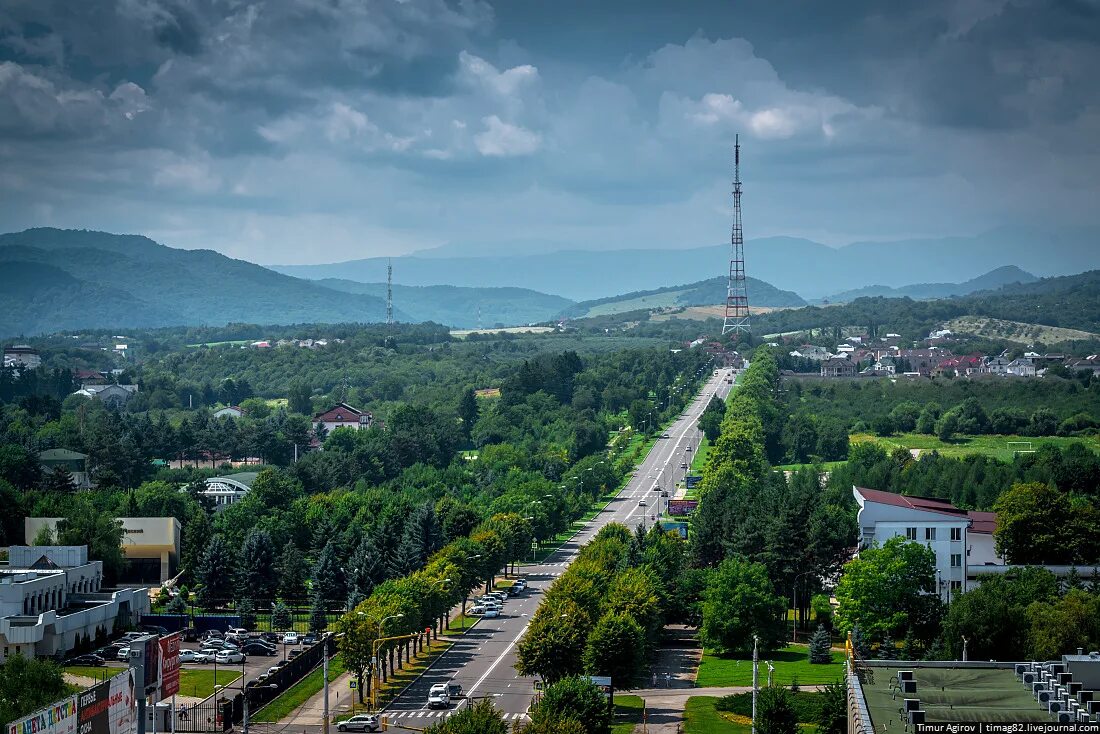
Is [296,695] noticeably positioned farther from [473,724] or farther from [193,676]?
[473,724]

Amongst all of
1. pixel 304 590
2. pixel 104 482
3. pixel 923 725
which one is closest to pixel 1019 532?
pixel 304 590

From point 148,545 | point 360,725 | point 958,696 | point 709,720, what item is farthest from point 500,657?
point 148,545

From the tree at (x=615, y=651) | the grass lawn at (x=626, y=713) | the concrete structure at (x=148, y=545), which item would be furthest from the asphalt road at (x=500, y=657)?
the concrete structure at (x=148, y=545)

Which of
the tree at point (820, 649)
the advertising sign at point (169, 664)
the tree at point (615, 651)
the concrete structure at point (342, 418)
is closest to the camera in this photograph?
the advertising sign at point (169, 664)

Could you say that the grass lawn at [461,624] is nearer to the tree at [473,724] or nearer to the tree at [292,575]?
the tree at [292,575]

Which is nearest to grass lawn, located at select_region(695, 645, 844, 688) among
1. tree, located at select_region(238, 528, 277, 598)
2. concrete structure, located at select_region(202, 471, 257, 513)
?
tree, located at select_region(238, 528, 277, 598)

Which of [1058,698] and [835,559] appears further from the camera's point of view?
[835,559]

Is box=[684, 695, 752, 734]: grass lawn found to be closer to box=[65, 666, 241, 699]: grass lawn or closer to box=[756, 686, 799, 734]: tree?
box=[756, 686, 799, 734]: tree

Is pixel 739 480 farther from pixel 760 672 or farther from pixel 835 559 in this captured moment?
pixel 760 672
